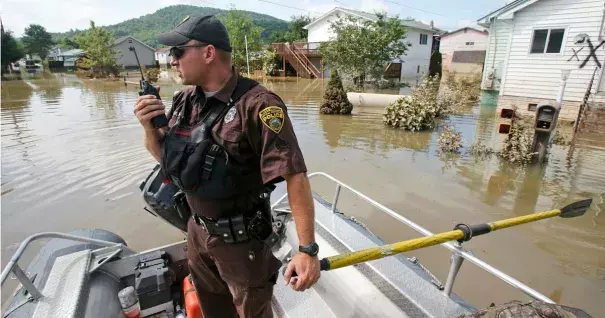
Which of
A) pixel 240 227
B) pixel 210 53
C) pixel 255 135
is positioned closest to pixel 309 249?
pixel 240 227

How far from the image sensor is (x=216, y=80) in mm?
1781

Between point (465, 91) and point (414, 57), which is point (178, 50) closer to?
point (465, 91)

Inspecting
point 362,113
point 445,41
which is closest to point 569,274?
point 362,113

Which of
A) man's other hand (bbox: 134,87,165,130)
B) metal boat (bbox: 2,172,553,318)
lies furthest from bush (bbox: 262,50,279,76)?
man's other hand (bbox: 134,87,165,130)

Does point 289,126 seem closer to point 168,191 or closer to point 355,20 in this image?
point 168,191

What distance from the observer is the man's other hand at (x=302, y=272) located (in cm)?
144

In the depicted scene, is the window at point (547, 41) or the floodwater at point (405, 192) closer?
the floodwater at point (405, 192)

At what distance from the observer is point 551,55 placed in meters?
12.1

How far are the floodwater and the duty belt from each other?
291 centimetres

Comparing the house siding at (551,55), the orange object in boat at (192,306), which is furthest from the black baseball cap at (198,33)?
the house siding at (551,55)

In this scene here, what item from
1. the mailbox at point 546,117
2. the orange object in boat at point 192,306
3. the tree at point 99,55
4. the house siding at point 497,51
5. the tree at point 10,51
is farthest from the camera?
the tree at point 10,51

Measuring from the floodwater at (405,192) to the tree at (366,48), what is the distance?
9.91 meters

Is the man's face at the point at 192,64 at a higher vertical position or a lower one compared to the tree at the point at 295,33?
lower

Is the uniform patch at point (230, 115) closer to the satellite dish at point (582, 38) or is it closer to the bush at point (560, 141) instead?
the bush at point (560, 141)
